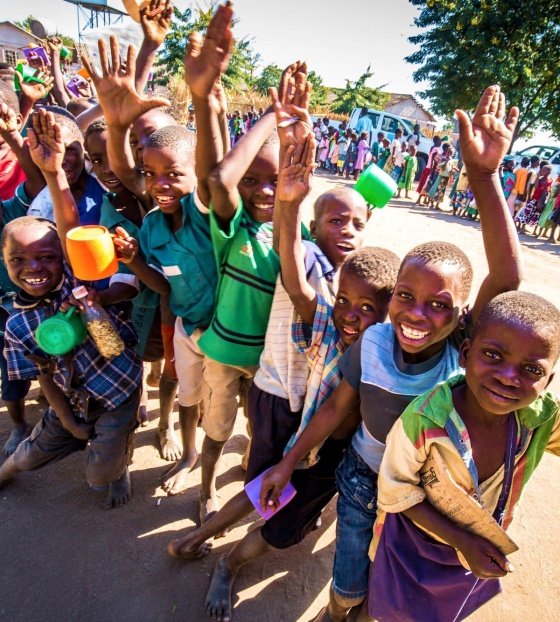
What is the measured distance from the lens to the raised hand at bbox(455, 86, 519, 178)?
141 centimetres

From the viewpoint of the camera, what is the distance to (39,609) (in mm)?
1673

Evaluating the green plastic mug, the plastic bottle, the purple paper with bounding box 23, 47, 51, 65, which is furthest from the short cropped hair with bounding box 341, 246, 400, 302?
the purple paper with bounding box 23, 47, 51, 65

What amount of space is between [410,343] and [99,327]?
4.13 ft

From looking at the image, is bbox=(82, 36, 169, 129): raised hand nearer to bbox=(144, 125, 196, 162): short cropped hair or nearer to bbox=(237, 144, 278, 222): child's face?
bbox=(144, 125, 196, 162): short cropped hair

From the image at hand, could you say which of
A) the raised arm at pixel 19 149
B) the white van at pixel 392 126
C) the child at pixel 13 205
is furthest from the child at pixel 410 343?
the white van at pixel 392 126

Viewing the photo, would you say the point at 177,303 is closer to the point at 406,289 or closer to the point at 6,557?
the point at 406,289

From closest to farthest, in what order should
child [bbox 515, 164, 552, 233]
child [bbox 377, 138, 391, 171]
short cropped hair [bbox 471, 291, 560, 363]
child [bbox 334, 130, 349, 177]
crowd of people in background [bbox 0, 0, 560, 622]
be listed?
short cropped hair [bbox 471, 291, 560, 363]
crowd of people in background [bbox 0, 0, 560, 622]
child [bbox 515, 164, 552, 233]
child [bbox 377, 138, 391, 171]
child [bbox 334, 130, 349, 177]

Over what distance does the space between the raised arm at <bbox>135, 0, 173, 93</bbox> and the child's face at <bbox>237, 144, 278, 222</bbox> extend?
1165 millimetres

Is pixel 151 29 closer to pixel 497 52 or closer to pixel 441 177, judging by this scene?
pixel 441 177

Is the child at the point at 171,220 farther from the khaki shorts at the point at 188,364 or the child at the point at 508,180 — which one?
the child at the point at 508,180

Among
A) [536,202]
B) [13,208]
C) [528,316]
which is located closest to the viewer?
[528,316]

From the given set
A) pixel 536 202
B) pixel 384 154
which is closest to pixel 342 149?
pixel 384 154

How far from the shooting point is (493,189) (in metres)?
1.42

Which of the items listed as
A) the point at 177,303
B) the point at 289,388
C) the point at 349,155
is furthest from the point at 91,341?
the point at 349,155
